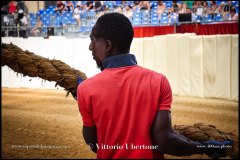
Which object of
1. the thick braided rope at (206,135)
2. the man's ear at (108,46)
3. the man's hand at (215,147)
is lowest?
the man's hand at (215,147)

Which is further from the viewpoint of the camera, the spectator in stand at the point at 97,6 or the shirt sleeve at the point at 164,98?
the spectator in stand at the point at 97,6

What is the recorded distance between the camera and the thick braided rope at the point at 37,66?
62.5 inches

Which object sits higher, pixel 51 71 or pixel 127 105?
pixel 51 71

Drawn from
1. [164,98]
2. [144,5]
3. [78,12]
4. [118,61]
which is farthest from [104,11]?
[164,98]

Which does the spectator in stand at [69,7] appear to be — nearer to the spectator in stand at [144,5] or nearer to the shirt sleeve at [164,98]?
the spectator in stand at [144,5]

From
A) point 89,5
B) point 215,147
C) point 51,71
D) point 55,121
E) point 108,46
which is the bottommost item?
point 55,121

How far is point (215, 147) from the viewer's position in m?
1.62

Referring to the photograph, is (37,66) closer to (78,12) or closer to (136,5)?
(136,5)

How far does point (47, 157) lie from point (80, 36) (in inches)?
441

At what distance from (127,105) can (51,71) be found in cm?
46

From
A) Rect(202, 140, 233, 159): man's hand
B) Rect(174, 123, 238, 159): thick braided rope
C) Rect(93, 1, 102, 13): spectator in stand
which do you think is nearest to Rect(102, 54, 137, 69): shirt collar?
Rect(174, 123, 238, 159): thick braided rope

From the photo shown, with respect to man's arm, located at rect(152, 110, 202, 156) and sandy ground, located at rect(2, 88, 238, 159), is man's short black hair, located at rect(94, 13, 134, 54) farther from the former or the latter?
sandy ground, located at rect(2, 88, 238, 159)

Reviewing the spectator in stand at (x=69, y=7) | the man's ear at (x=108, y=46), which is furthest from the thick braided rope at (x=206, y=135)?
the spectator in stand at (x=69, y=7)

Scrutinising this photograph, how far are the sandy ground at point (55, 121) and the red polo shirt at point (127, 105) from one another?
2011 millimetres
